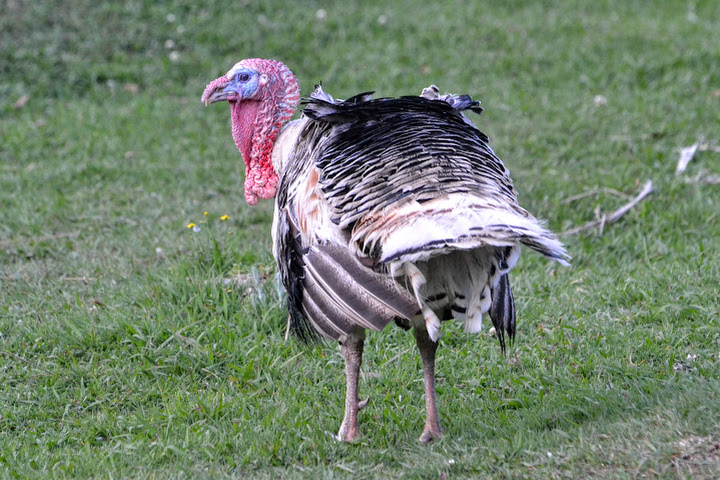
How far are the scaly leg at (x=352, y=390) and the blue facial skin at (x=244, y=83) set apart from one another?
1471mm

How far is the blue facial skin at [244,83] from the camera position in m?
4.62

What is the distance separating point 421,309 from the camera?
3.51 meters

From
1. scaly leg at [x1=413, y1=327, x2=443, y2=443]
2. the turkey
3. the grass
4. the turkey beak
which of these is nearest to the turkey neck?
the turkey beak

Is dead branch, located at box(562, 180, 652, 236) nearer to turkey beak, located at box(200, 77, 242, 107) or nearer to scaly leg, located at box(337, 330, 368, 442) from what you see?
scaly leg, located at box(337, 330, 368, 442)

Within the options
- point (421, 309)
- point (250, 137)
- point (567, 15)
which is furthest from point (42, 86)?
point (421, 309)

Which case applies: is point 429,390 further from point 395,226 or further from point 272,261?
point 272,261

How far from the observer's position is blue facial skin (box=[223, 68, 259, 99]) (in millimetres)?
4617

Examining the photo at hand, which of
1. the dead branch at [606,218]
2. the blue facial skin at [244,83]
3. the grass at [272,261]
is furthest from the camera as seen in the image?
the dead branch at [606,218]

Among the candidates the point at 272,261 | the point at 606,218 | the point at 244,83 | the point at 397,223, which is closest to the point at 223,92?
the point at 244,83

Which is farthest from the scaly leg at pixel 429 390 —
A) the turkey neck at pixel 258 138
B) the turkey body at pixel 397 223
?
the turkey neck at pixel 258 138

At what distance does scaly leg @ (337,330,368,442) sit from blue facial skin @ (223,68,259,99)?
4.83ft

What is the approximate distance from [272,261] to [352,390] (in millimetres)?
1944

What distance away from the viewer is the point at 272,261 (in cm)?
593

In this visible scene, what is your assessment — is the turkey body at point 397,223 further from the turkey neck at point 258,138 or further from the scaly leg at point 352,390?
the turkey neck at point 258,138
